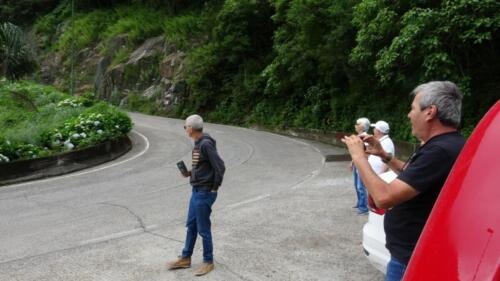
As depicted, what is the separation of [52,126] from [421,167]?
18.6 metres

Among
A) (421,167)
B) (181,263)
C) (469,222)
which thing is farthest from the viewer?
(181,263)

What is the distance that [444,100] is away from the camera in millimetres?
2936

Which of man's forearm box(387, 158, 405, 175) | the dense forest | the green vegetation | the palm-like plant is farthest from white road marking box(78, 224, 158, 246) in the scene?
the palm-like plant

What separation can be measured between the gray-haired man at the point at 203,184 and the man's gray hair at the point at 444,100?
12.0 ft

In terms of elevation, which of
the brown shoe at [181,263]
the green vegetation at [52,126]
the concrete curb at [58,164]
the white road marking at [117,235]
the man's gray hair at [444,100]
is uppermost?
the man's gray hair at [444,100]

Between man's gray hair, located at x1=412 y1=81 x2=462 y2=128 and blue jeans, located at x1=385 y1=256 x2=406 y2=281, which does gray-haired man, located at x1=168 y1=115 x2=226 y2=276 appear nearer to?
blue jeans, located at x1=385 y1=256 x2=406 y2=281

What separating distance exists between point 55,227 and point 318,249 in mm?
4405

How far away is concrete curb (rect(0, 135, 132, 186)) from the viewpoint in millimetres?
14414

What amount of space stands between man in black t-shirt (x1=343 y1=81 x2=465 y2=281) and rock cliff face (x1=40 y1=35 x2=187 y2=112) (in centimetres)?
3489

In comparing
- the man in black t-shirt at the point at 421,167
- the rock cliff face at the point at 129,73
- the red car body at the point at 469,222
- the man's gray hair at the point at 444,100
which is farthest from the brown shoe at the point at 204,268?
the rock cliff face at the point at 129,73

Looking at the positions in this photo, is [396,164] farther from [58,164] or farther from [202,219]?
[58,164]

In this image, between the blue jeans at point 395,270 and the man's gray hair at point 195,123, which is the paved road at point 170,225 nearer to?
the man's gray hair at point 195,123

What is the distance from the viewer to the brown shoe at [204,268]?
20.7ft

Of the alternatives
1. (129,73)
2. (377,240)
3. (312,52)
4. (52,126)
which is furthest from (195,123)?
(129,73)
